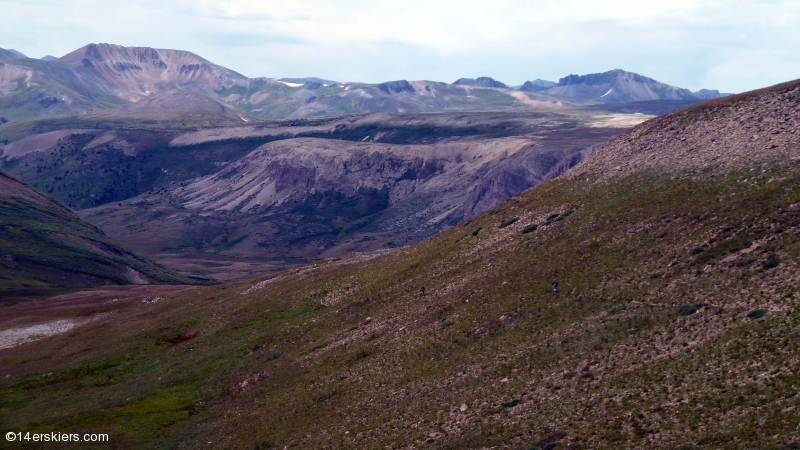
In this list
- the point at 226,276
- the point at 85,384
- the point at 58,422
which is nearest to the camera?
the point at 58,422

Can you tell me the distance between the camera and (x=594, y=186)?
6550 cm

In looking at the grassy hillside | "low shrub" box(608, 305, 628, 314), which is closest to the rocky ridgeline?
the grassy hillside

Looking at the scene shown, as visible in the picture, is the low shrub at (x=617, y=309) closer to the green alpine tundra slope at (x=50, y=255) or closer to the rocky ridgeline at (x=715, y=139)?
the rocky ridgeline at (x=715, y=139)

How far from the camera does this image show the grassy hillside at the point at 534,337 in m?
33.8

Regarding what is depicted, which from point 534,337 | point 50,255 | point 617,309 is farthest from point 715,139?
point 50,255

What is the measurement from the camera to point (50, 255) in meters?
150

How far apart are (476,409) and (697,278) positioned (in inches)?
576

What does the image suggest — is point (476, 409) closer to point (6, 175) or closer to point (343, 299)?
point (343, 299)

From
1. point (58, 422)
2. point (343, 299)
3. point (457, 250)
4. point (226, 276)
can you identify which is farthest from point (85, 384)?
point (226, 276)

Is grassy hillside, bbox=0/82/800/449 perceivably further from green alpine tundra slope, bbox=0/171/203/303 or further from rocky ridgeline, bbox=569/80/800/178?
green alpine tundra slope, bbox=0/171/203/303

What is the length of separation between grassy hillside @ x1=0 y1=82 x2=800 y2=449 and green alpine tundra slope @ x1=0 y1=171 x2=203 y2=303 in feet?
206

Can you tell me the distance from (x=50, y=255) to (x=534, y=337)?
424ft

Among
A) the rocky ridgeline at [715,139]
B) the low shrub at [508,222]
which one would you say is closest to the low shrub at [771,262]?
the rocky ridgeline at [715,139]

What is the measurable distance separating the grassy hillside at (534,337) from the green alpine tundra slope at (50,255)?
62.9 m
